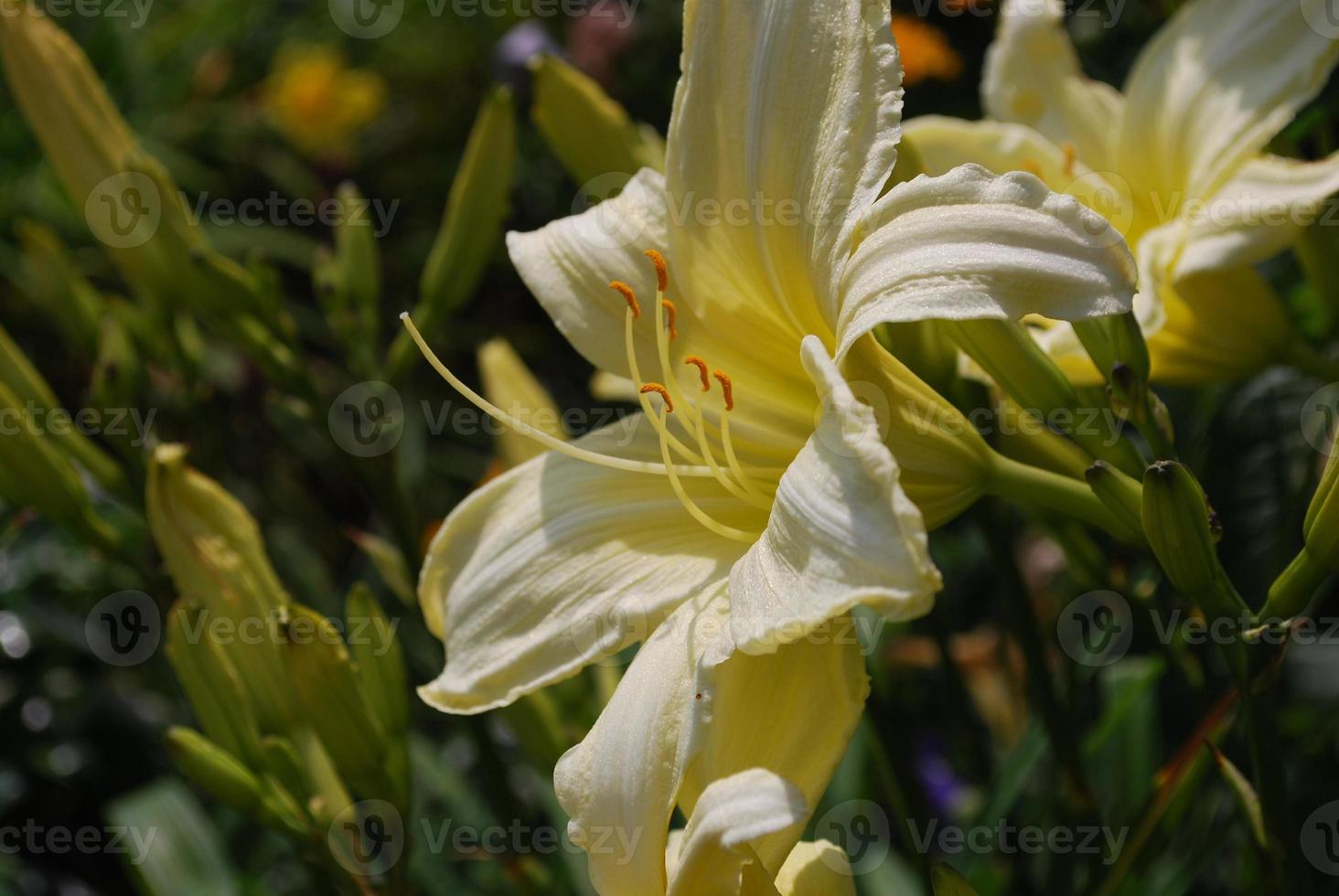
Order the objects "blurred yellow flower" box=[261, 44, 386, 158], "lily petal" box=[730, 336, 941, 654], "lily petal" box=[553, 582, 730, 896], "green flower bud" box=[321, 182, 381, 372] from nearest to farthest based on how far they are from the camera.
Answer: "lily petal" box=[730, 336, 941, 654] → "lily petal" box=[553, 582, 730, 896] → "green flower bud" box=[321, 182, 381, 372] → "blurred yellow flower" box=[261, 44, 386, 158]

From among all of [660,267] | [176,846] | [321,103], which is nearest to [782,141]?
[660,267]

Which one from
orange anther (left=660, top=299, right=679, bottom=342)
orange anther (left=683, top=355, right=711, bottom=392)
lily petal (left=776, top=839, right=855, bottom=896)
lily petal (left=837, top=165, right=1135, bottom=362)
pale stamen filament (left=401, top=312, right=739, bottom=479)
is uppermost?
lily petal (left=837, top=165, right=1135, bottom=362)

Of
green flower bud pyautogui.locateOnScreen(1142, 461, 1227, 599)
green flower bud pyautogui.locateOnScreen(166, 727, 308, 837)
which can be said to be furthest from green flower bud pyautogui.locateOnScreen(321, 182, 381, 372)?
green flower bud pyautogui.locateOnScreen(1142, 461, 1227, 599)

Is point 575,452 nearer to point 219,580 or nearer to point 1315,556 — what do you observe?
point 219,580

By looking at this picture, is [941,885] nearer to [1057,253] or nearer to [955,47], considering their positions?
[1057,253]

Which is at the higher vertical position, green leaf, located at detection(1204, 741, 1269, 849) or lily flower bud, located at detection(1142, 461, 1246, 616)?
lily flower bud, located at detection(1142, 461, 1246, 616)

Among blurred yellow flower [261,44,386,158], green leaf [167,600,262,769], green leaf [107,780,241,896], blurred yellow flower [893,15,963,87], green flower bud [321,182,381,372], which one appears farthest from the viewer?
blurred yellow flower [261,44,386,158]

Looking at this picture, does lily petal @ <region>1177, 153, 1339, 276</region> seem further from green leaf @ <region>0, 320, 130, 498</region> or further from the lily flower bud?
green leaf @ <region>0, 320, 130, 498</region>
